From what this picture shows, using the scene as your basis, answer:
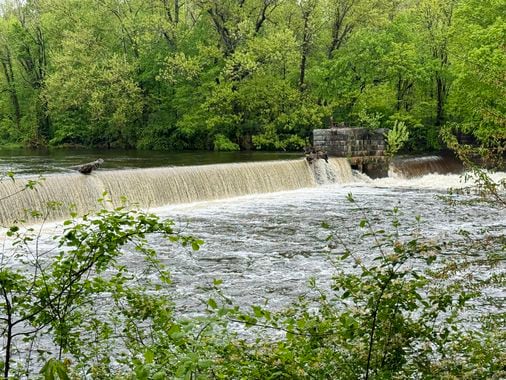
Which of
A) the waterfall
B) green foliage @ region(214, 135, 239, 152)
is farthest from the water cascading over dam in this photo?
green foliage @ region(214, 135, 239, 152)

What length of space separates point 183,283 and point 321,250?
325 cm

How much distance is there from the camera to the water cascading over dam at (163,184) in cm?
1349

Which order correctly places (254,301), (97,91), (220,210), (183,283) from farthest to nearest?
1. (97,91)
2. (220,210)
3. (183,283)
4. (254,301)

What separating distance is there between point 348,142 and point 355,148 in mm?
461

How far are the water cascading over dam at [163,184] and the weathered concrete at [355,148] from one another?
1.34 metres

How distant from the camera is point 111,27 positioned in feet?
109

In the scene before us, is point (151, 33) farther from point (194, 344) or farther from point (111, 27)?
point (194, 344)

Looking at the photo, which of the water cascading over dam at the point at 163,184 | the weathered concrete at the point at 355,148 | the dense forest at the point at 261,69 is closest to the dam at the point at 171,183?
the water cascading over dam at the point at 163,184

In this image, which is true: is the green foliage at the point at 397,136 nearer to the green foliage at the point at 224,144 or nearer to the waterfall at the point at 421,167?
the waterfall at the point at 421,167

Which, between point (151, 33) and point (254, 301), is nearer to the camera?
point (254, 301)

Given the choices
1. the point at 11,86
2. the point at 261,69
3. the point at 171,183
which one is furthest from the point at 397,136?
the point at 11,86

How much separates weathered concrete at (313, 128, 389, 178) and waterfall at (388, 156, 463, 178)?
18.2 inches

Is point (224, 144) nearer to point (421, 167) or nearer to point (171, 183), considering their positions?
point (421, 167)

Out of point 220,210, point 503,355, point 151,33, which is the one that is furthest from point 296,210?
point 151,33
